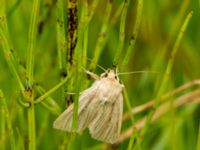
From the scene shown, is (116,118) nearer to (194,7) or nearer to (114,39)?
(114,39)

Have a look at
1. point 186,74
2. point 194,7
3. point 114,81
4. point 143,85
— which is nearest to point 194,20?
point 194,7

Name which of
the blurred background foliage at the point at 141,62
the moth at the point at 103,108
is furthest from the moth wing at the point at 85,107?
the blurred background foliage at the point at 141,62

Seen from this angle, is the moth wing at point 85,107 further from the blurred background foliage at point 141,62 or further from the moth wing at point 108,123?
the blurred background foliage at point 141,62

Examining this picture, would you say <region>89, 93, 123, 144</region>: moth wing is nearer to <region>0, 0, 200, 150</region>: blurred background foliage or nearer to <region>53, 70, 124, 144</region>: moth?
<region>53, 70, 124, 144</region>: moth

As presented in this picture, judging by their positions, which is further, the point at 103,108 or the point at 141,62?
the point at 141,62

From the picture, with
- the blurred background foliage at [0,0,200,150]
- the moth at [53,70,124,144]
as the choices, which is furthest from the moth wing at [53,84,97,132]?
the blurred background foliage at [0,0,200,150]

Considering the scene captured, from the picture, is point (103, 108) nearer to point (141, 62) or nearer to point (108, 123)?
point (108, 123)

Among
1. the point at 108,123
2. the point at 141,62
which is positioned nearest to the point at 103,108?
the point at 108,123
